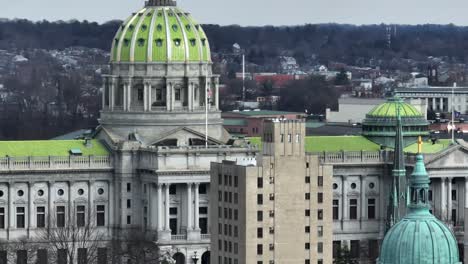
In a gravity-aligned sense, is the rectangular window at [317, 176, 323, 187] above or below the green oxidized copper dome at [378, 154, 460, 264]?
above

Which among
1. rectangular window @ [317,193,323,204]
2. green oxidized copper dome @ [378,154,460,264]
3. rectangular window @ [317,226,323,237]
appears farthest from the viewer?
rectangular window @ [317,193,323,204]

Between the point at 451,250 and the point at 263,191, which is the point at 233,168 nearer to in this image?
the point at 263,191

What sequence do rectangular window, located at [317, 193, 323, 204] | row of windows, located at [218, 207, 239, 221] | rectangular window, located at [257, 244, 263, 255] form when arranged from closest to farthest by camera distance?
1. rectangular window, located at [257, 244, 263, 255]
2. row of windows, located at [218, 207, 239, 221]
3. rectangular window, located at [317, 193, 323, 204]

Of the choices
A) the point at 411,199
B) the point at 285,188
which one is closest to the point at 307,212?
the point at 285,188

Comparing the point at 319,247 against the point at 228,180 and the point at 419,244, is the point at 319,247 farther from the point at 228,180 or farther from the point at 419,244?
the point at 419,244

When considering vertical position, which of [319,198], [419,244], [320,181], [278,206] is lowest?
[419,244]

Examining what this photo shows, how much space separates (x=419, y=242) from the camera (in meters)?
166

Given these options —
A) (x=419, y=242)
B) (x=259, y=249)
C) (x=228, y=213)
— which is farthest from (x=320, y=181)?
(x=419, y=242)

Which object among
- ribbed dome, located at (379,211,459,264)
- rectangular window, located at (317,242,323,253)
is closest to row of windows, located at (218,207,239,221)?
rectangular window, located at (317,242,323,253)

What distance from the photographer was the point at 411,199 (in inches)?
6713

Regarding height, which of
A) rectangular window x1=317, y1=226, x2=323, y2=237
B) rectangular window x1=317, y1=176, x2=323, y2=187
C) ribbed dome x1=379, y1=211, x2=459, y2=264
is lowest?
rectangular window x1=317, y1=226, x2=323, y2=237

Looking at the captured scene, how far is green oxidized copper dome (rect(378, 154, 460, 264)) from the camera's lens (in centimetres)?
16600

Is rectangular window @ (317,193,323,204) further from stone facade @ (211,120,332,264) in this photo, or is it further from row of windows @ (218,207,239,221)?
row of windows @ (218,207,239,221)

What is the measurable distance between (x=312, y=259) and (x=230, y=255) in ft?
14.8
